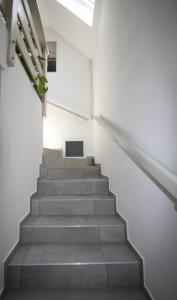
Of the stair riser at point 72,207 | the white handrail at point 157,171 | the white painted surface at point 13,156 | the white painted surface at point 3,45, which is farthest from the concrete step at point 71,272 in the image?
the white painted surface at point 3,45

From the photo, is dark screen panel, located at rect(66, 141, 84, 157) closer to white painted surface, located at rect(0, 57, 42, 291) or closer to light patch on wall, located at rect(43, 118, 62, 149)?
light patch on wall, located at rect(43, 118, 62, 149)

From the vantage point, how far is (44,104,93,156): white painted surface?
15.6 ft

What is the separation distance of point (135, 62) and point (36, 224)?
69.0 inches

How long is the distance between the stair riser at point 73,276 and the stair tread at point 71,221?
0.43m

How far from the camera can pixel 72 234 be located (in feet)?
5.84

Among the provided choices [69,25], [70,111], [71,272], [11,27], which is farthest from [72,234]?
[69,25]

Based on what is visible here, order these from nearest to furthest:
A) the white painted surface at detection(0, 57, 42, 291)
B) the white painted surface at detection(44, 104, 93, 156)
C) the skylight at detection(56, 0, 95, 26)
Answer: the white painted surface at detection(0, 57, 42, 291) → the skylight at detection(56, 0, 95, 26) → the white painted surface at detection(44, 104, 93, 156)

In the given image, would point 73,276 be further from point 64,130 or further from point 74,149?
point 64,130

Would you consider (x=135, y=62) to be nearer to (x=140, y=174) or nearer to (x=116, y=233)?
(x=140, y=174)

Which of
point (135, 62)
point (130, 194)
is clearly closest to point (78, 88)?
point (135, 62)

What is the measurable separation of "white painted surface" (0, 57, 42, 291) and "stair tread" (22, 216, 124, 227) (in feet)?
0.43

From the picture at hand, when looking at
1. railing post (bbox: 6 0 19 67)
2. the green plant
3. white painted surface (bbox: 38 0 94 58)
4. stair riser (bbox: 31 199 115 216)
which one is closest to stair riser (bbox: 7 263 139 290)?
stair riser (bbox: 31 199 115 216)

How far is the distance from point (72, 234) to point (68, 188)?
0.78 meters

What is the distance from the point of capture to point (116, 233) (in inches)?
70.8
